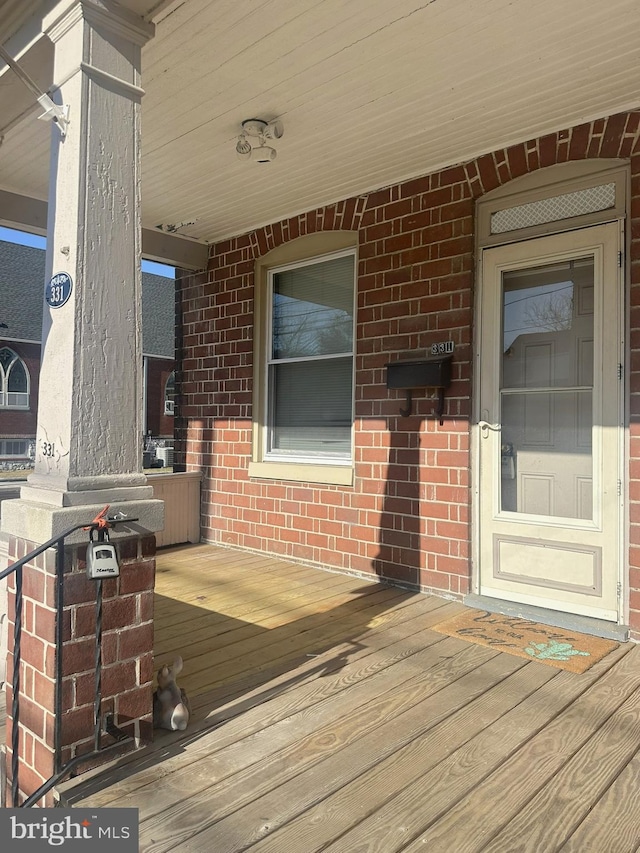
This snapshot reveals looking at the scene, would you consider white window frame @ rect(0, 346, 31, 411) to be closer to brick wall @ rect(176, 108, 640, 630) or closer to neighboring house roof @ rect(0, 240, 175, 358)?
neighboring house roof @ rect(0, 240, 175, 358)

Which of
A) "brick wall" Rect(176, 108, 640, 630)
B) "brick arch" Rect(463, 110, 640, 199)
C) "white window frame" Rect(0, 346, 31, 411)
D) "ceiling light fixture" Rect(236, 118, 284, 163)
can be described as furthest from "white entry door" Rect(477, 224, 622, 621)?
"white window frame" Rect(0, 346, 31, 411)

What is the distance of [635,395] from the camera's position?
316 cm

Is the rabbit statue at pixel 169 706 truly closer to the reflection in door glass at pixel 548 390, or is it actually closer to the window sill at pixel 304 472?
the reflection in door glass at pixel 548 390

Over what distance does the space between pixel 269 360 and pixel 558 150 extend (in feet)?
8.85

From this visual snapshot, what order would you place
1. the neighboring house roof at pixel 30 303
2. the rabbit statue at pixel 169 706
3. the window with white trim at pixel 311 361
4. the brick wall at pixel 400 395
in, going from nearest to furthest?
1. the rabbit statue at pixel 169 706
2. the brick wall at pixel 400 395
3. the window with white trim at pixel 311 361
4. the neighboring house roof at pixel 30 303

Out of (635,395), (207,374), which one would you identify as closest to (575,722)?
(635,395)

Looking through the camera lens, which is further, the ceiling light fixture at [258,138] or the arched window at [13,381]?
the arched window at [13,381]

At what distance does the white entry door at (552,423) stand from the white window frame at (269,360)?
3.75 ft

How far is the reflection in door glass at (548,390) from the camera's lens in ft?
11.2

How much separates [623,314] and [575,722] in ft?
6.69

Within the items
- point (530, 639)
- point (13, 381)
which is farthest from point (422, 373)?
point (13, 381)

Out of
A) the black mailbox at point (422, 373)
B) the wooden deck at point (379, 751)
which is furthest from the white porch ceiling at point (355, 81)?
the wooden deck at point (379, 751)

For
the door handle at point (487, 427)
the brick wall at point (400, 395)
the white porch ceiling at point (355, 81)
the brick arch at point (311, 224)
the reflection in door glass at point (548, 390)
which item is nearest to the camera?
the white porch ceiling at point (355, 81)

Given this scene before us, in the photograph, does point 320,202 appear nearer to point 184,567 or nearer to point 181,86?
point 181,86
